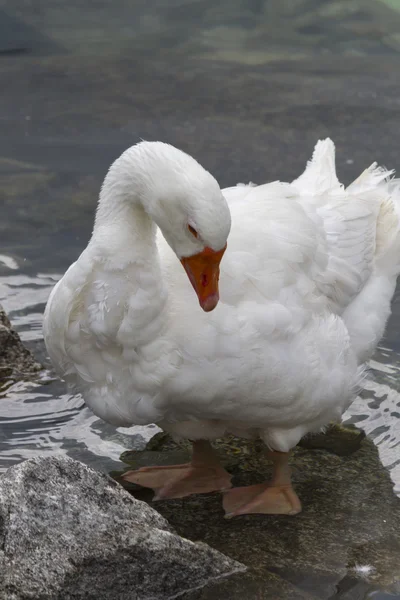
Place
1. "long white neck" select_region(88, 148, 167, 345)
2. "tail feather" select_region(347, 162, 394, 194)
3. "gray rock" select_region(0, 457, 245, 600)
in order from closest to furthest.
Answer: "gray rock" select_region(0, 457, 245, 600), "long white neck" select_region(88, 148, 167, 345), "tail feather" select_region(347, 162, 394, 194)

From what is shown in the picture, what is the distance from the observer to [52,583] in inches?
155

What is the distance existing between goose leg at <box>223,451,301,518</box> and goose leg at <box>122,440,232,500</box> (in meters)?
0.15

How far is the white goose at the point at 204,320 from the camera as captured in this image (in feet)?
15.1

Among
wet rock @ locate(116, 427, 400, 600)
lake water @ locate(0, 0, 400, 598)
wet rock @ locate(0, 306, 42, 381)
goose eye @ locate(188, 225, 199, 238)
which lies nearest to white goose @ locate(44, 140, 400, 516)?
goose eye @ locate(188, 225, 199, 238)

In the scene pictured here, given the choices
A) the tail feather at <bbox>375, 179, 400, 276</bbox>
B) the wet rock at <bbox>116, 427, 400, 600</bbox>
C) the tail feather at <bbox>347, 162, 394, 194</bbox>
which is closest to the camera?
the wet rock at <bbox>116, 427, 400, 600</bbox>

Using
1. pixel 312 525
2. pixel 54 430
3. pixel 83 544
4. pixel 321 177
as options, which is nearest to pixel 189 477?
pixel 312 525

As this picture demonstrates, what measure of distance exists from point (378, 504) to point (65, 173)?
185 inches

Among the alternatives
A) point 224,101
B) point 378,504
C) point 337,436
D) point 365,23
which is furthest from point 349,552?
point 365,23

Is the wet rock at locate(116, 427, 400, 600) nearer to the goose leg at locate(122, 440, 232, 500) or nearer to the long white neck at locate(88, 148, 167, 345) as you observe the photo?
the goose leg at locate(122, 440, 232, 500)

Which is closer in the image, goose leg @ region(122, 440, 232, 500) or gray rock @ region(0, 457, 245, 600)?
gray rock @ region(0, 457, 245, 600)

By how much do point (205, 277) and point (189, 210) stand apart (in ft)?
1.03

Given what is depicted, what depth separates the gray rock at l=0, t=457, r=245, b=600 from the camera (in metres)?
3.96

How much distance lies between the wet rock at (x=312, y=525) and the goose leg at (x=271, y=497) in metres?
0.04

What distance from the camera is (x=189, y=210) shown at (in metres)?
4.41
